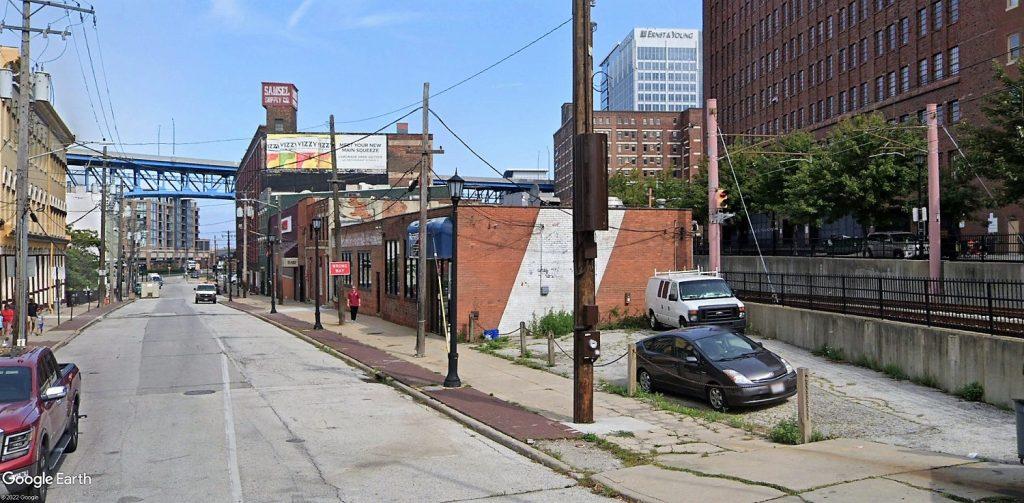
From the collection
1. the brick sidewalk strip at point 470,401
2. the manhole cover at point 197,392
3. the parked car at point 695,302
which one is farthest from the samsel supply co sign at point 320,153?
the manhole cover at point 197,392

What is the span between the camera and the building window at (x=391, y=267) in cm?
3372

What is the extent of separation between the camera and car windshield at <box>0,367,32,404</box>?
8839 millimetres

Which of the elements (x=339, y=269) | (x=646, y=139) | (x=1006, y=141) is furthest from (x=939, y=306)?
(x=646, y=139)

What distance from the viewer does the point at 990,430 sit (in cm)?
1207

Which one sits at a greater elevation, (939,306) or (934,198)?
(934,198)

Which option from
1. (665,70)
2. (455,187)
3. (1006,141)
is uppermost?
(665,70)

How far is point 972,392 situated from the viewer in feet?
47.1

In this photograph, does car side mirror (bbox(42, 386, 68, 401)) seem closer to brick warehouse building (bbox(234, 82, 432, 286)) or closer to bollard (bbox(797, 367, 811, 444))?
bollard (bbox(797, 367, 811, 444))

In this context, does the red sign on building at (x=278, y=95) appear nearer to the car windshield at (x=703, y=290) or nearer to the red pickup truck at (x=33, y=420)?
the car windshield at (x=703, y=290)

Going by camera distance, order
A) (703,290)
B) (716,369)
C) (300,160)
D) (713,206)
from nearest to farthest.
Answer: (716,369)
(703,290)
(713,206)
(300,160)

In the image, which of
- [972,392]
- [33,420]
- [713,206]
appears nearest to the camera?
[33,420]

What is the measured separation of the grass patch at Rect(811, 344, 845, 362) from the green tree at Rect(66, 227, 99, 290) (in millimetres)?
64379

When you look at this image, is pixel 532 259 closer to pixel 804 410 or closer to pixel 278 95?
pixel 804 410

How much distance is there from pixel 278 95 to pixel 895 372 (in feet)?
313
